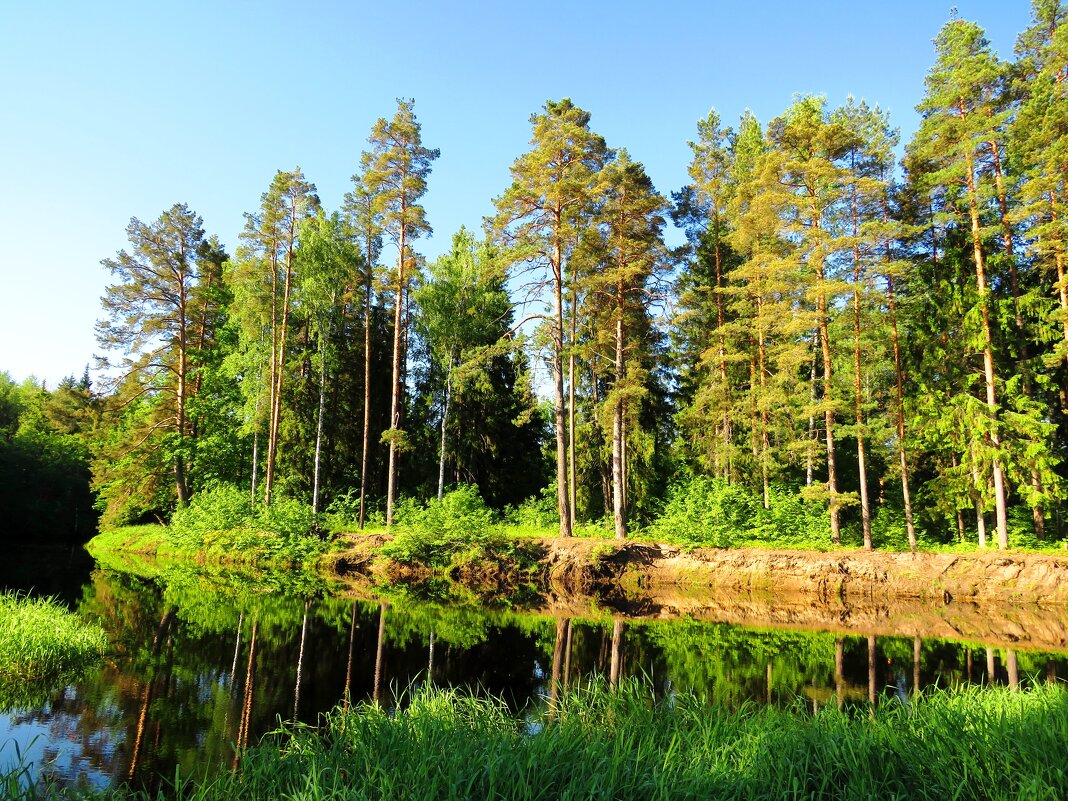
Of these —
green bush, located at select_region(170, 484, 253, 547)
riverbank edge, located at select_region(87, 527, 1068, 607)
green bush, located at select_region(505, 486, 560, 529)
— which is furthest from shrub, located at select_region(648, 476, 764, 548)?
green bush, located at select_region(170, 484, 253, 547)

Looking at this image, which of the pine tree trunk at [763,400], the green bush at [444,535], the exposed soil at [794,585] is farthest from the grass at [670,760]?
the pine tree trunk at [763,400]

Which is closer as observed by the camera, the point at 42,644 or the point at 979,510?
the point at 42,644

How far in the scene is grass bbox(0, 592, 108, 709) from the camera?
26.1 ft

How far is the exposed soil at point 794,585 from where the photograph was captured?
1534 centimetres

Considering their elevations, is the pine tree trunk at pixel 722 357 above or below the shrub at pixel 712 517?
above

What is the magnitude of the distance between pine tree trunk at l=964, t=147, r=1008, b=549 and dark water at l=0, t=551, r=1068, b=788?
8.86m

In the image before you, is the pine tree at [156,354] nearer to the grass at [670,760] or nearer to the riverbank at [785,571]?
the riverbank at [785,571]

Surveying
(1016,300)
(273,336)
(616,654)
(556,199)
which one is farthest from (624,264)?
(273,336)

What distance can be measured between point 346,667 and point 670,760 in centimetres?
696

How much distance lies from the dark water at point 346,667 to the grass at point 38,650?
30 centimetres

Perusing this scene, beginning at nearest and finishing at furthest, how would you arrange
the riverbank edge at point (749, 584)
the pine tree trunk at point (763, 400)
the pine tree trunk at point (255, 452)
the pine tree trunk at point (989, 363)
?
the riverbank edge at point (749, 584)
the pine tree trunk at point (989, 363)
the pine tree trunk at point (763, 400)
the pine tree trunk at point (255, 452)

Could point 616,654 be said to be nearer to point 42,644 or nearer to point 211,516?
point 42,644

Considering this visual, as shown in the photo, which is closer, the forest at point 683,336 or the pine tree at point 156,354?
the forest at point 683,336

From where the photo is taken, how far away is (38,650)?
879 cm
